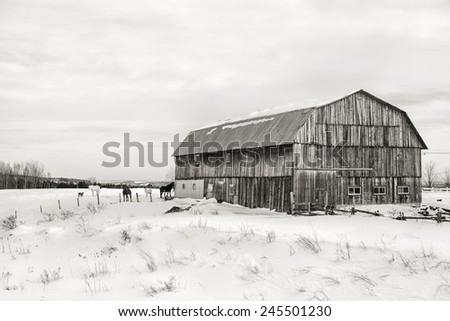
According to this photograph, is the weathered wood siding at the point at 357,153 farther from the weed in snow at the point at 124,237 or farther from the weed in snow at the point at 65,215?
the weed in snow at the point at 124,237

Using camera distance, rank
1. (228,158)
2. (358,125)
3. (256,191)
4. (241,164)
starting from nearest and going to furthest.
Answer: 1. (358,125)
2. (256,191)
3. (241,164)
4. (228,158)

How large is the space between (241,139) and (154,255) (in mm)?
22370

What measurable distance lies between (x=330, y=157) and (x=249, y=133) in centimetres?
661

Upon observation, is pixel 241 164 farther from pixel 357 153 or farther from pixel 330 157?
pixel 357 153

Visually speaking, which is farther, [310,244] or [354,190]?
[354,190]

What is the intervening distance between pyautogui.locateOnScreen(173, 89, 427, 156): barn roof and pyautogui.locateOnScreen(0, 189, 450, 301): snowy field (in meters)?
14.2

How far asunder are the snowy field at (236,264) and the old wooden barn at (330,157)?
42.7 feet

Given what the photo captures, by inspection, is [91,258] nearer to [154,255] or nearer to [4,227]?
[154,255]

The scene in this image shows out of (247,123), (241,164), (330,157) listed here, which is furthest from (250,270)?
(247,123)

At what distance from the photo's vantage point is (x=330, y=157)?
3062cm

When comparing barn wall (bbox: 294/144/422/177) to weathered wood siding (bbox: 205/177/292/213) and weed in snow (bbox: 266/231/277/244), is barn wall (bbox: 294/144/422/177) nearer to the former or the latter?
weathered wood siding (bbox: 205/177/292/213)

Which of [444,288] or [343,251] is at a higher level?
[343,251]

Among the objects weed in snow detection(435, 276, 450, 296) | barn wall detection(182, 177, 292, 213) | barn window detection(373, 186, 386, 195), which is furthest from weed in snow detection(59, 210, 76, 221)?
weed in snow detection(435, 276, 450, 296)

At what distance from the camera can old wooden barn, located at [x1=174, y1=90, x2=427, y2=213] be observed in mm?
29891
